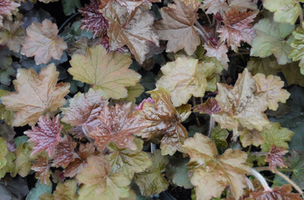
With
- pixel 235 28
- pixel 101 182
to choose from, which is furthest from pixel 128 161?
pixel 235 28

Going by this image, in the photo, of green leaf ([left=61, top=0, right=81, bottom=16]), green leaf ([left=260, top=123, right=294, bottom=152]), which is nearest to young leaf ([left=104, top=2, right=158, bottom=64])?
green leaf ([left=260, top=123, right=294, bottom=152])

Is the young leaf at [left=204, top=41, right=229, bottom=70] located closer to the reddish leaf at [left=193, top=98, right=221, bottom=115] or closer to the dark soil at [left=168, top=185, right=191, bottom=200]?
the reddish leaf at [left=193, top=98, right=221, bottom=115]

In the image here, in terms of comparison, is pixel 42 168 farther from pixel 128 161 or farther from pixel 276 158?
pixel 276 158

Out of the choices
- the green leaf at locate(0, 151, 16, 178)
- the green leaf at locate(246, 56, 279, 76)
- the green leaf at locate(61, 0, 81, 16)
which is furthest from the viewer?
the green leaf at locate(61, 0, 81, 16)

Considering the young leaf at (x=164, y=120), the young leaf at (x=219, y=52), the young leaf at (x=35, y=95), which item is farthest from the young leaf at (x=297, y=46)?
the young leaf at (x=35, y=95)

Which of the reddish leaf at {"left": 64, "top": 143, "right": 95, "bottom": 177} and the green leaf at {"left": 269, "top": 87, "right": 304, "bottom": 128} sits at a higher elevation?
the reddish leaf at {"left": 64, "top": 143, "right": 95, "bottom": 177}

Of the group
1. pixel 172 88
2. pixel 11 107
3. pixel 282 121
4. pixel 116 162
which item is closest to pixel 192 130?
pixel 172 88

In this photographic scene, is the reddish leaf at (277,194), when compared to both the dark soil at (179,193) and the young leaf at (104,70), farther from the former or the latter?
the young leaf at (104,70)
